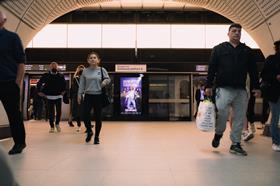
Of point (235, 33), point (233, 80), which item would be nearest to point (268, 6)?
point (235, 33)

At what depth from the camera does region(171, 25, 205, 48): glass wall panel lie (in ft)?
60.0

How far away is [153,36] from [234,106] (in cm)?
1258

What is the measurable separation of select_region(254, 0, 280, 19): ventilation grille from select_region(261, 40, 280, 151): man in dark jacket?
86.6 inches

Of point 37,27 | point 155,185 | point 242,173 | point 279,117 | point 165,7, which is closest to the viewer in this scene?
point 155,185

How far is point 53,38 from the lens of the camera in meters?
18.3

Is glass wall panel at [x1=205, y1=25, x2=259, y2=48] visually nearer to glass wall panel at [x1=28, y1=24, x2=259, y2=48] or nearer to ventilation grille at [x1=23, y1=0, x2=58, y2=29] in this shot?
glass wall panel at [x1=28, y1=24, x2=259, y2=48]

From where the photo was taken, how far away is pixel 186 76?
18.0 meters

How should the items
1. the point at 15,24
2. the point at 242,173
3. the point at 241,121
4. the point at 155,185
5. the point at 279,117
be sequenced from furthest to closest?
the point at 15,24, the point at 279,117, the point at 241,121, the point at 242,173, the point at 155,185

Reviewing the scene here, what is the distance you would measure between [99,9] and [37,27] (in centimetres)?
792

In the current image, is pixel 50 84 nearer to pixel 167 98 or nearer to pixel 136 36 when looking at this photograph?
pixel 167 98

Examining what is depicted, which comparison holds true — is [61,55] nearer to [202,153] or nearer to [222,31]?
[222,31]

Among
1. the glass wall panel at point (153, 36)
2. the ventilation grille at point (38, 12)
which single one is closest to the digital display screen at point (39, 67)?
the glass wall panel at point (153, 36)

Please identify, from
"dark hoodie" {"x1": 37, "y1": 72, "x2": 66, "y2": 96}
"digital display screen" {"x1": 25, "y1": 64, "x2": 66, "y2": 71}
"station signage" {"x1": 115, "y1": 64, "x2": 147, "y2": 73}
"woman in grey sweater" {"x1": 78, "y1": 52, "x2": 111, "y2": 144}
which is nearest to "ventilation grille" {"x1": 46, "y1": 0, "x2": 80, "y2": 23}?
"dark hoodie" {"x1": 37, "y1": 72, "x2": 66, "y2": 96}

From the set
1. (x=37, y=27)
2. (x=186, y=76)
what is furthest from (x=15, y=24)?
(x=186, y=76)
